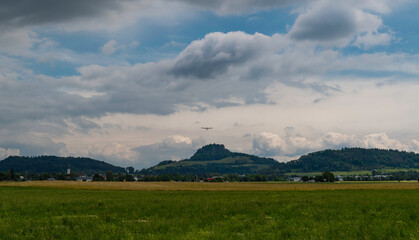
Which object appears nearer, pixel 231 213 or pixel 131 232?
pixel 131 232

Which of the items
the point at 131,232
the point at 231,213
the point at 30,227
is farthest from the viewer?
the point at 231,213

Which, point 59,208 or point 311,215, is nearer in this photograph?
point 311,215

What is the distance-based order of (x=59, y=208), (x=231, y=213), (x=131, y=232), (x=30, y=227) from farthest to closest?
(x=59, y=208) < (x=231, y=213) < (x=30, y=227) < (x=131, y=232)

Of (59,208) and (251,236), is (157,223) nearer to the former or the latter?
(251,236)

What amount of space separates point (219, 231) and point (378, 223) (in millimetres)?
9984

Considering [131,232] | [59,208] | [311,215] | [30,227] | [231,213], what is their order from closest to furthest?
[131,232], [30,227], [311,215], [231,213], [59,208]

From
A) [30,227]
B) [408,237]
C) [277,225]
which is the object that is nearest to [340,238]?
[408,237]

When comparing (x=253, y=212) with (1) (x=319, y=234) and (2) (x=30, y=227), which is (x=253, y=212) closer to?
(1) (x=319, y=234)

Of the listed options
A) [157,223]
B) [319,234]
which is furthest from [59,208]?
[319,234]

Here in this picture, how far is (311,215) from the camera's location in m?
26.9

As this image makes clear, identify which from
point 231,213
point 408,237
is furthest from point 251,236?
point 231,213

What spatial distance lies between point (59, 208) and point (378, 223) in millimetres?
25880

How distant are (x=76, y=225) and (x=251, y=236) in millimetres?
10373

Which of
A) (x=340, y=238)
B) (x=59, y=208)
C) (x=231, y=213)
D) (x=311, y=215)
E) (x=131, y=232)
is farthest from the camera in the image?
(x=59, y=208)
